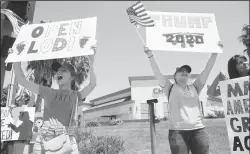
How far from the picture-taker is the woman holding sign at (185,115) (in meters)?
2.86

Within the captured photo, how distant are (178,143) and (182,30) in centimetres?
184

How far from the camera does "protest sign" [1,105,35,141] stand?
19.9 ft

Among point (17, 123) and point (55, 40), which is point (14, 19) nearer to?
point (17, 123)

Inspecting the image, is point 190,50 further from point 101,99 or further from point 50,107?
point 101,99

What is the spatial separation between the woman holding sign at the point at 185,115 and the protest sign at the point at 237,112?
31cm

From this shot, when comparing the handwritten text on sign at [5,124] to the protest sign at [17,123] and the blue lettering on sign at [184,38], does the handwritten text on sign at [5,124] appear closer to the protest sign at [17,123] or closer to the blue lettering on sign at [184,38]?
the protest sign at [17,123]

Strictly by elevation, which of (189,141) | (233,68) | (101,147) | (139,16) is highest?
(139,16)

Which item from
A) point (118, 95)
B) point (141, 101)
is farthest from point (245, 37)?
point (118, 95)

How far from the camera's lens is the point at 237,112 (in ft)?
9.20

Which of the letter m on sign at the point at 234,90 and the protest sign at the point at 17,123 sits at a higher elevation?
the letter m on sign at the point at 234,90

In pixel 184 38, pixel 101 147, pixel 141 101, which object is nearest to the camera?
pixel 184 38

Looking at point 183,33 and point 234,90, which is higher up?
point 183,33

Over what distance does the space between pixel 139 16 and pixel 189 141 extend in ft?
6.78

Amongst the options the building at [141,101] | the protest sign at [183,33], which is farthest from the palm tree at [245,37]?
the protest sign at [183,33]
